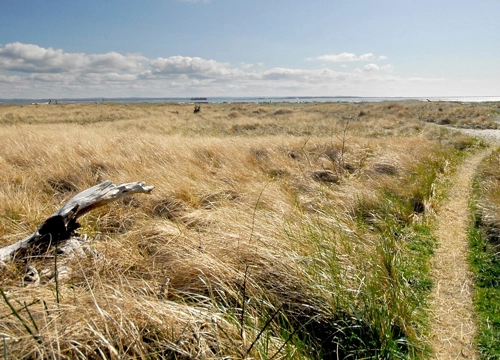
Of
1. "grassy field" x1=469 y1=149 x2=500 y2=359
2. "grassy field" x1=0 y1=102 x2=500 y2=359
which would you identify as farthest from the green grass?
"grassy field" x1=0 y1=102 x2=500 y2=359

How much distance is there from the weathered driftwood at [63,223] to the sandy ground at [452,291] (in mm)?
3534

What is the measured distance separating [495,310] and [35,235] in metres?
4.52

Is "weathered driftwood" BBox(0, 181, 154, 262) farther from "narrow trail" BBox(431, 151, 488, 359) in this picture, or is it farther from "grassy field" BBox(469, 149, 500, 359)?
"grassy field" BBox(469, 149, 500, 359)

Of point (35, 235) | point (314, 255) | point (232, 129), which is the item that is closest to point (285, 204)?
point (314, 255)

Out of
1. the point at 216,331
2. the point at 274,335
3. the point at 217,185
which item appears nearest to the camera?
the point at 216,331

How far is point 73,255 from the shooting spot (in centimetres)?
304

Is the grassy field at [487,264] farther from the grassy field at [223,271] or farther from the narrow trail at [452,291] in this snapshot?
the grassy field at [223,271]

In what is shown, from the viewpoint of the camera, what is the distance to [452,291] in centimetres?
347

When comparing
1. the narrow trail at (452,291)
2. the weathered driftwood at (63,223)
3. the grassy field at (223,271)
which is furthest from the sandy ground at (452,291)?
the weathered driftwood at (63,223)

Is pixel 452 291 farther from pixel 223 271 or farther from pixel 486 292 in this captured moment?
pixel 223 271

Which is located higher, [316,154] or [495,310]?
[316,154]

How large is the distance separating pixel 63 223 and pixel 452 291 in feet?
13.7

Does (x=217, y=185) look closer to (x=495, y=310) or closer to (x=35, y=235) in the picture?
(x=35, y=235)

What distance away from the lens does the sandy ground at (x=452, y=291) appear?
106 inches
